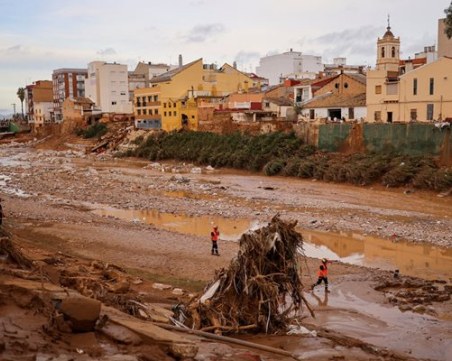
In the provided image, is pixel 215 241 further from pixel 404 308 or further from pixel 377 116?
pixel 377 116

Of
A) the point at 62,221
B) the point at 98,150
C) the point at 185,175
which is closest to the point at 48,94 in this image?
the point at 98,150

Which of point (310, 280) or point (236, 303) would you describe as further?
point (310, 280)

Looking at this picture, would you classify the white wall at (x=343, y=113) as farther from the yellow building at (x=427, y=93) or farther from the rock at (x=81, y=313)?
the rock at (x=81, y=313)

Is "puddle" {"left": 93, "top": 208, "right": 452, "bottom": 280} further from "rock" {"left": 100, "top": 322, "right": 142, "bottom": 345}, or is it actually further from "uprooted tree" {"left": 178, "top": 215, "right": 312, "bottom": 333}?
"rock" {"left": 100, "top": 322, "right": 142, "bottom": 345}

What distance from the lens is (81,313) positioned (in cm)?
836

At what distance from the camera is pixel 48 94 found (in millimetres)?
118125

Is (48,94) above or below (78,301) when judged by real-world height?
above

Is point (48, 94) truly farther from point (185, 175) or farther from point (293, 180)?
point (293, 180)

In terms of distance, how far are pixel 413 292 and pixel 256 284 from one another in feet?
25.9

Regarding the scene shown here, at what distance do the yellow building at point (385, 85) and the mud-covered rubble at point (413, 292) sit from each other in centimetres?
2742

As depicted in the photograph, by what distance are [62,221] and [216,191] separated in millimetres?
14195

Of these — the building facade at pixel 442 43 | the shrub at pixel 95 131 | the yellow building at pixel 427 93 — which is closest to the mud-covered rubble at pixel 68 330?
the yellow building at pixel 427 93

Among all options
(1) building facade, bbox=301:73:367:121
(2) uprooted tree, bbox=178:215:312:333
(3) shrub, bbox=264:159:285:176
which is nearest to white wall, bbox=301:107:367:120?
(1) building facade, bbox=301:73:367:121

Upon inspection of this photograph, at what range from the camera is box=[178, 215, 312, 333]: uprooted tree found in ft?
36.2
